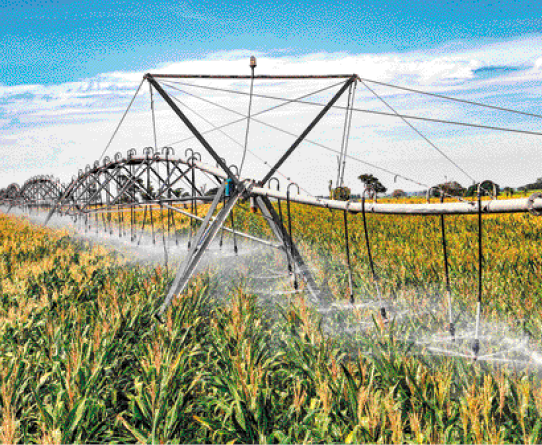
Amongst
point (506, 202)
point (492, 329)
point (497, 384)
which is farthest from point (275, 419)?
point (492, 329)

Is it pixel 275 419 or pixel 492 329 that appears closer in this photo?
pixel 275 419

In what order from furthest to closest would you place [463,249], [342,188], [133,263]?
1. [133,263]
2. [463,249]
3. [342,188]

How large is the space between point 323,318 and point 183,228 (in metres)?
13.8

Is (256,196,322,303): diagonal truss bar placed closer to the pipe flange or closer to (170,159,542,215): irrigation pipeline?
(170,159,542,215): irrigation pipeline

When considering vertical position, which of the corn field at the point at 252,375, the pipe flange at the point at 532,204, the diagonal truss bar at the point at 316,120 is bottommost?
the corn field at the point at 252,375

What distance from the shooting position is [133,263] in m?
11.3

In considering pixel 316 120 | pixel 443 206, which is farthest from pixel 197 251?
pixel 443 206

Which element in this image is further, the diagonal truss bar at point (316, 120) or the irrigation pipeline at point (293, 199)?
the diagonal truss bar at point (316, 120)

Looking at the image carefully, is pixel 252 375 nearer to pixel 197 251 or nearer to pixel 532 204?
pixel 532 204

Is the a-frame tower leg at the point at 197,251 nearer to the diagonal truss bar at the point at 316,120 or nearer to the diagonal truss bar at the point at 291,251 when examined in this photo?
the diagonal truss bar at the point at 291,251

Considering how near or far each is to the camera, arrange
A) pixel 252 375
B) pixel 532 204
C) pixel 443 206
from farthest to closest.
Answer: pixel 443 206 → pixel 252 375 → pixel 532 204

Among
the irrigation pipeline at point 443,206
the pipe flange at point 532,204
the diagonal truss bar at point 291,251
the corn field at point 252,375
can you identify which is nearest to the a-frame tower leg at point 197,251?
the corn field at point 252,375

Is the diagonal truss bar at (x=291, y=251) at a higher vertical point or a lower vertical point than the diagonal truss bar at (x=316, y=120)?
lower

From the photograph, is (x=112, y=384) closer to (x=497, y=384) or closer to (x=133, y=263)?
(x=497, y=384)
